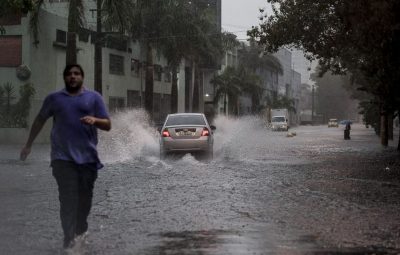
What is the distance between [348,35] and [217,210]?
12.6 metres

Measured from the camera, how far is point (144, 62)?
49812mm

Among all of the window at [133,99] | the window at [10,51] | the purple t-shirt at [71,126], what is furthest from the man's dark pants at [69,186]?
the window at [133,99]

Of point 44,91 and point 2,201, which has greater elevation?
point 44,91

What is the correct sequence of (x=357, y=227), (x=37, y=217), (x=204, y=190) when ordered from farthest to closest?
(x=204, y=190) < (x=37, y=217) < (x=357, y=227)

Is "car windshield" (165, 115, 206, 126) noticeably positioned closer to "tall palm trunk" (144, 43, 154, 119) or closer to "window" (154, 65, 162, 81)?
"tall palm trunk" (144, 43, 154, 119)

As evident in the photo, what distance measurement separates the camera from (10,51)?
34219 millimetres

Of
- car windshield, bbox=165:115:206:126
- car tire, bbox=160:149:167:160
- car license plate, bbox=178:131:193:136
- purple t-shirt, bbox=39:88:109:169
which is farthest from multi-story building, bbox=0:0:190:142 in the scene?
purple t-shirt, bbox=39:88:109:169

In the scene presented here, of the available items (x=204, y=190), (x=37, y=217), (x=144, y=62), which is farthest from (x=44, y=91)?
(x=37, y=217)

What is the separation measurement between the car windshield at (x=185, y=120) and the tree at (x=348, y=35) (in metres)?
4.57

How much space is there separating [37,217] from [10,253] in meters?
2.44

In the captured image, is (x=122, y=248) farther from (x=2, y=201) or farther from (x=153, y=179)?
(x=153, y=179)

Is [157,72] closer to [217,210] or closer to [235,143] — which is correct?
[235,143]

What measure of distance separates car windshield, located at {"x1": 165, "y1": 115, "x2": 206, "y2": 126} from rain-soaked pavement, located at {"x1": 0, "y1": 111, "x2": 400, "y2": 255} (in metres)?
2.68

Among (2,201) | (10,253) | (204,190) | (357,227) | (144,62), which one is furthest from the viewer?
(144,62)
